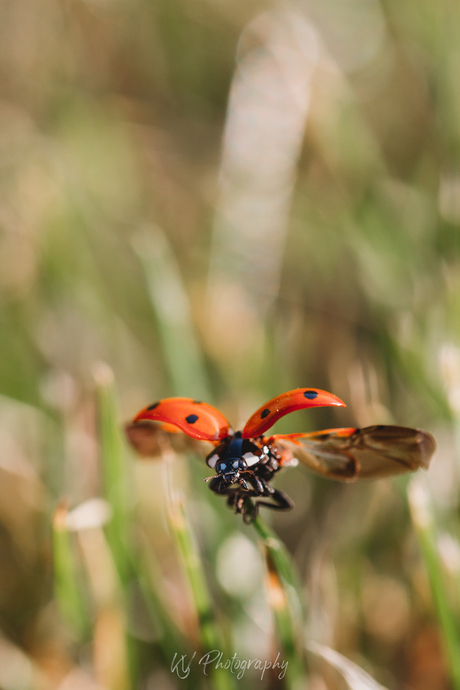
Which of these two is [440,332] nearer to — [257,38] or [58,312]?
[58,312]

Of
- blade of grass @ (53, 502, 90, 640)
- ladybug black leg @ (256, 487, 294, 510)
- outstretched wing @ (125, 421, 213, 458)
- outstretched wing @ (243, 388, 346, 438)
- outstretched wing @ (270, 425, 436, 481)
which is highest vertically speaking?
outstretched wing @ (243, 388, 346, 438)

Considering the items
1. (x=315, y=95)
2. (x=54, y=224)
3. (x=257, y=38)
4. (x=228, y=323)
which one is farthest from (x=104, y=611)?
(x=257, y=38)

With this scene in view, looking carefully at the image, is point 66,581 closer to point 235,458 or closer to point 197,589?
point 197,589

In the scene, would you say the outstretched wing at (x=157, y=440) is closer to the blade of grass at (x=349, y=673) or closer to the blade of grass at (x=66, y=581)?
the blade of grass at (x=66, y=581)

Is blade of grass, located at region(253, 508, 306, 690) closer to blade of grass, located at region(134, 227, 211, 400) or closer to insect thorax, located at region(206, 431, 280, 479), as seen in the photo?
insect thorax, located at region(206, 431, 280, 479)

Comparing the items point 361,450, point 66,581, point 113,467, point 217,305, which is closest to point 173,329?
point 217,305

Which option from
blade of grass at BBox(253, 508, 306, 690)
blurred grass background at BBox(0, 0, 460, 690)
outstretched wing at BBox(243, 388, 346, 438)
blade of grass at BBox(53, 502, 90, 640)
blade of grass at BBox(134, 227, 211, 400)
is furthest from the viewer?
blade of grass at BBox(134, 227, 211, 400)

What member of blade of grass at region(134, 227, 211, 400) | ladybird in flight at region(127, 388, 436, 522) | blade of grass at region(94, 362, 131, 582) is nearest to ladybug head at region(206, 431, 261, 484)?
ladybird in flight at region(127, 388, 436, 522)
